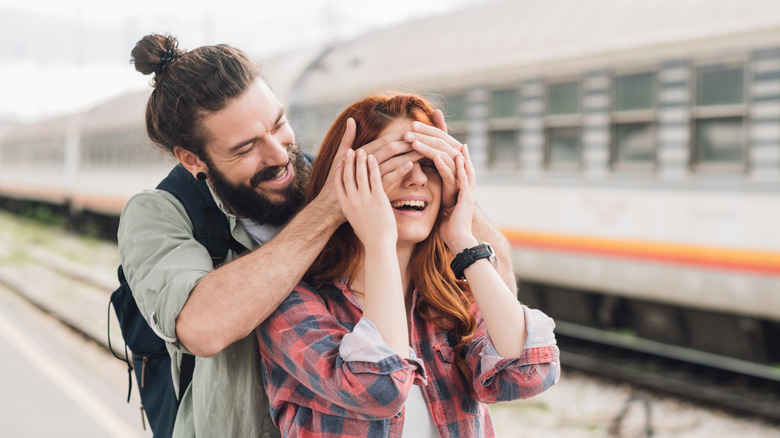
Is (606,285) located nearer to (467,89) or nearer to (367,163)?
(467,89)

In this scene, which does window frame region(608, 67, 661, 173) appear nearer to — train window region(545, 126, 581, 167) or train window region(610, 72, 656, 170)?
train window region(610, 72, 656, 170)

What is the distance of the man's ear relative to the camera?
204 centimetres

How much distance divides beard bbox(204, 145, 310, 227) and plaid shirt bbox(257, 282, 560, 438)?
292 millimetres

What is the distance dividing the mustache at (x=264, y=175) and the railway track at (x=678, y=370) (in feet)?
15.0

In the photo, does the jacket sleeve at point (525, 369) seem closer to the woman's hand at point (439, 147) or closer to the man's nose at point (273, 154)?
the woman's hand at point (439, 147)

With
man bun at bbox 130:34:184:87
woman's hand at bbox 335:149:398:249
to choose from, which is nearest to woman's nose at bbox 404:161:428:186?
woman's hand at bbox 335:149:398:249

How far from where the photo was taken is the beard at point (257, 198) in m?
1.96

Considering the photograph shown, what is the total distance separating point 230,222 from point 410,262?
0.49 meters

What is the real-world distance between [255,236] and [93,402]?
162 inches

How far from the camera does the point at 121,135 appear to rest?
56.7ft

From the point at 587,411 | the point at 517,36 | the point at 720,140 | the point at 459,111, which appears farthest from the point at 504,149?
the point at 587,411

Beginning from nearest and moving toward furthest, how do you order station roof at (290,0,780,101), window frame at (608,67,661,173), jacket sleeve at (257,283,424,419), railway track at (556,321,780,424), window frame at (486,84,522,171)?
jacket sleeve at (257,283,424,419) < railway track at (556,321,780,424) < station roof at (290,0,780,101) < window frame at (608,67,661,173) < window frame at (486,84,522,171)

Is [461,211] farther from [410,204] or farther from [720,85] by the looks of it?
[720,85]

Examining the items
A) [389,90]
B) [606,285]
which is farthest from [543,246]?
[389,90]
